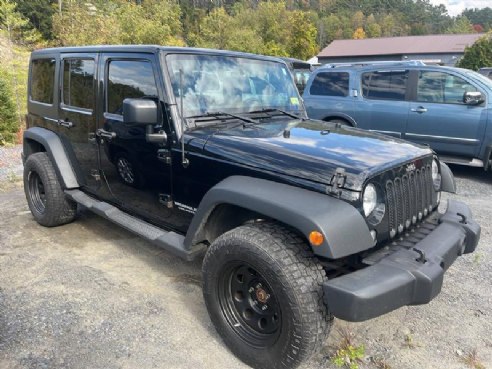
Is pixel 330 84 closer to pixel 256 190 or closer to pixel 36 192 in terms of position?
pixel 36 192

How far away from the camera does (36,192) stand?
4836 mm

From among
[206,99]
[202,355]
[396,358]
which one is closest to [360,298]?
[396,358]

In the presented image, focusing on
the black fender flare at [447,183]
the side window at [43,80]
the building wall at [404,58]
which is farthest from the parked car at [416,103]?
the building wall at [404,58]

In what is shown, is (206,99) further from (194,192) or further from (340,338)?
(340,338)

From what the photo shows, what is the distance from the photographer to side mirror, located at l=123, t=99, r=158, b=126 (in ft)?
9.33

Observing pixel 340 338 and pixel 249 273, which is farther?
pixel 340 338

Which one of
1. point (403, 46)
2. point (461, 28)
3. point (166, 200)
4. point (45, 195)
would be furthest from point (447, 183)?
point (461, 28)

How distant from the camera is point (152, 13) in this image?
36.6 metres

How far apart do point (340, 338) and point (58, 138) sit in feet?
10.9

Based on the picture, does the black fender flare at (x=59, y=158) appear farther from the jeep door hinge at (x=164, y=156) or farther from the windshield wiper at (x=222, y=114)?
the windshield wiper at (x=222, y=114)

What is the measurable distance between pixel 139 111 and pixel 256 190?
1.01 m

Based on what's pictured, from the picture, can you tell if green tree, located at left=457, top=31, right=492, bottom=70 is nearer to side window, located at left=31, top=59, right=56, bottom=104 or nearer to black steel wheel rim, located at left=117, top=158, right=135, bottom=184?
side window, located at left=31, top=59, right=56, bottom=104

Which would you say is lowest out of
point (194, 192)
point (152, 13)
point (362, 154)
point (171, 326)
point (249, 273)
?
point (171, 326)

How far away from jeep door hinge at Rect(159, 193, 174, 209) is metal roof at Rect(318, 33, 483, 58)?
2087 inches
